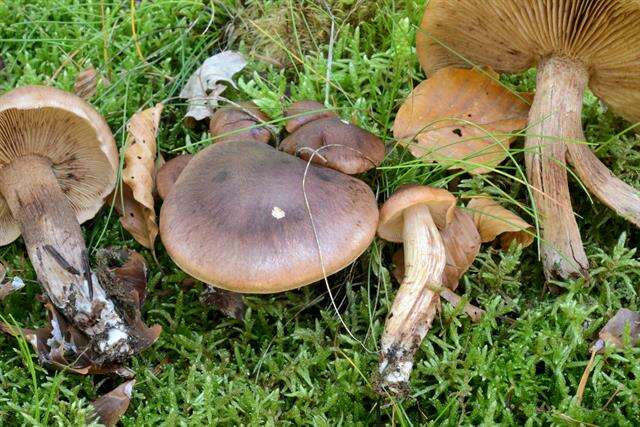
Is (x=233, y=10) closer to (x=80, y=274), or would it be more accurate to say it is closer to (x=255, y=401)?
(x=80, y=274)

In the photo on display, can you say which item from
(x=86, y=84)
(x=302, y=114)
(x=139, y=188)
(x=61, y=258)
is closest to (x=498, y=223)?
(x=302, y=114)

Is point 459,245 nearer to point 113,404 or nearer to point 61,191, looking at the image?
point 113,404

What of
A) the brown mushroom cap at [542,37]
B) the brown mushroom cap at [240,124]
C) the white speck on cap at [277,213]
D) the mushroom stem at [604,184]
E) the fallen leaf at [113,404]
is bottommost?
the fallen leaf at [113,404]

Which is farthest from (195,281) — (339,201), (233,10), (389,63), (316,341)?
(233,10)

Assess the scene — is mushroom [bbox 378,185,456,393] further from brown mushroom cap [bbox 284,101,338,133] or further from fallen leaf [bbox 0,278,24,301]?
fallen leaf [bbox 0,278,24,301]

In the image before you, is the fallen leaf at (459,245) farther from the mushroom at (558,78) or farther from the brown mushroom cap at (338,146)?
the brown mushroom cap at (338,146)

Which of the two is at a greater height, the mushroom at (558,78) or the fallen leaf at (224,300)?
the mushroom at (558,78)

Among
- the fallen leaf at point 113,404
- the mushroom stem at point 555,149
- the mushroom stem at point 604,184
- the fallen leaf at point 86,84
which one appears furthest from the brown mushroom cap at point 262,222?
the fallen leaf at point 86,84
